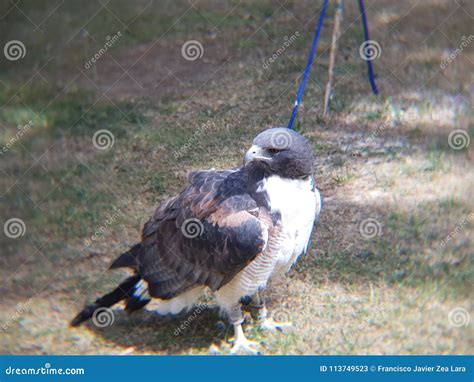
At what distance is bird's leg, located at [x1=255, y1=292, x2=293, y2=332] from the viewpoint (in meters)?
4.73

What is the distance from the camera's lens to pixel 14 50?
809 centimetres

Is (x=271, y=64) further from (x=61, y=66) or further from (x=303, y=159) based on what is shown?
(x=303, y=159)

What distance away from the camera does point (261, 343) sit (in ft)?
15.1

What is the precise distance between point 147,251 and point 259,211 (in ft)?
3.14

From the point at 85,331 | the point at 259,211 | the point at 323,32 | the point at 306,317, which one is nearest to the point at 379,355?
the point at 306,317

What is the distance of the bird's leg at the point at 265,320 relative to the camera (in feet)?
15.5
